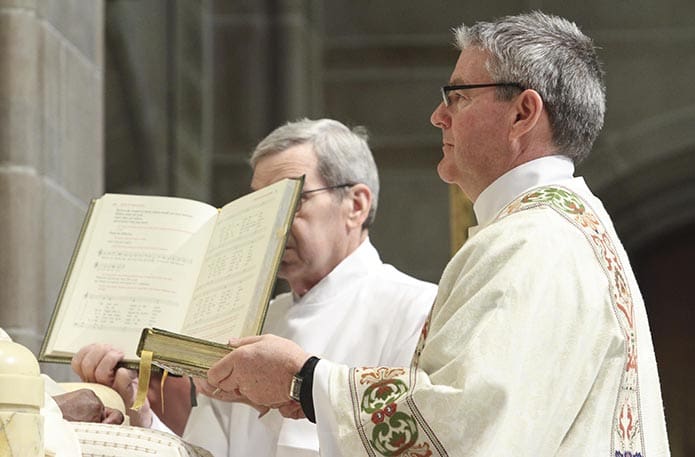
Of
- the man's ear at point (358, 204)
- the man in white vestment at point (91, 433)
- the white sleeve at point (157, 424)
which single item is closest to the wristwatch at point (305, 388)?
the man in white vestment at point (91, 433)

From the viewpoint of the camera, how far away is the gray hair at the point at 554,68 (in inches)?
149

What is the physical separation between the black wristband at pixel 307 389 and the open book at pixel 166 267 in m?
0.63

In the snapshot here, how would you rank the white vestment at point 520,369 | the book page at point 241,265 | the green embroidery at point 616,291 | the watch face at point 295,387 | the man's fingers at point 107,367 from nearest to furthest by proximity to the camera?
the white vestment at point 520,369
the green embroidery at point 616,291
the watch face at point 295,387
the book page at point 241,265
the man's fingers at point 107,367

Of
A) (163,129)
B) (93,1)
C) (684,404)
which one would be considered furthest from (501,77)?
(684,404)

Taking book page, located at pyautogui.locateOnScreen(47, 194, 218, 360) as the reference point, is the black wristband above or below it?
below

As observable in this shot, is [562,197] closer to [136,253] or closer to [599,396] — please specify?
[599,396]

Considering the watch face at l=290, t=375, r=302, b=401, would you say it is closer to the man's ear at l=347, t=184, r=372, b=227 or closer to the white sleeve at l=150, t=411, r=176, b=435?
the white sleeve at l=150, t=411, r=176, b=435

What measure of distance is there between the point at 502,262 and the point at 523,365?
0.79 feet

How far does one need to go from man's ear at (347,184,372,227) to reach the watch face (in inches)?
58.4

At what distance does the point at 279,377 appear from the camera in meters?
3.62

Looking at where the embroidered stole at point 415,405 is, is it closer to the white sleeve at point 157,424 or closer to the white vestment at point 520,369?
the white vestment at point 520,369

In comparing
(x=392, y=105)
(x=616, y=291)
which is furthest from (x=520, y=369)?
(x=392, y=105)

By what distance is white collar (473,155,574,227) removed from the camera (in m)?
3.75

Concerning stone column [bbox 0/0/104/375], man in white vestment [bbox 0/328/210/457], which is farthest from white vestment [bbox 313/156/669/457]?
stone column [bbox 0/0/104/375]
